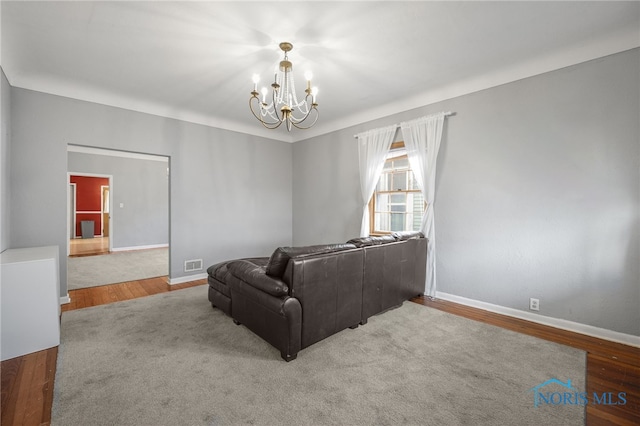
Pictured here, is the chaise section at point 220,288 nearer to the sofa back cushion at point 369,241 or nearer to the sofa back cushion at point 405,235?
the sofa back cushion at point 369,241

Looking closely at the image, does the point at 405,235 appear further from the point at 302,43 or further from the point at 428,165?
the point at 302,43

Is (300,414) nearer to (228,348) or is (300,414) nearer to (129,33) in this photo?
(228,348)

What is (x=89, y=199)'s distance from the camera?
935cm

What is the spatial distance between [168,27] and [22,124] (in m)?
2.50

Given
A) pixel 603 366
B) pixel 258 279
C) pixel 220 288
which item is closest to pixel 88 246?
pixel 220 288

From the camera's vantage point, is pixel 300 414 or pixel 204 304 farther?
pixel 204 304

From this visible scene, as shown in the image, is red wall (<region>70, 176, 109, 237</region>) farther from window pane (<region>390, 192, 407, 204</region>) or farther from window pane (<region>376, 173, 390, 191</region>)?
window pane (<region>390, 192, 407, 204</region>)

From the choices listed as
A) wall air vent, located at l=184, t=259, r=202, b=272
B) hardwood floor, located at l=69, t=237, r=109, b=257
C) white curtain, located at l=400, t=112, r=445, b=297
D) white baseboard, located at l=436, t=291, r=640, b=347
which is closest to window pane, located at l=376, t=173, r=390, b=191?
white curtain, located at l=400, t=112, r=445, b=297

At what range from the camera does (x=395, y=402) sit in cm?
171

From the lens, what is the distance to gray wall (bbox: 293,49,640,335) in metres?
2.48

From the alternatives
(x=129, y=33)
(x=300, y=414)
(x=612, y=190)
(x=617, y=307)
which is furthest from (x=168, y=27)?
(x=617, y=307)

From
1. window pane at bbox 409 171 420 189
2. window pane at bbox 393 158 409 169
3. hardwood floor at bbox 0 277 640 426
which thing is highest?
window pane at bbox 393 158 409 169

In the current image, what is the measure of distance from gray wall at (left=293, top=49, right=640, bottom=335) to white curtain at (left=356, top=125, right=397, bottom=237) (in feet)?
1.88

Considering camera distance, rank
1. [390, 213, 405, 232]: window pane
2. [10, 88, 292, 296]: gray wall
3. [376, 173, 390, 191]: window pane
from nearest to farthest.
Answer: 1. [10, 88, 292, 296]: gray wall
2. [390, 213, 405, 232]: window pane
3. [376, 173, 390, 191]: window pane
